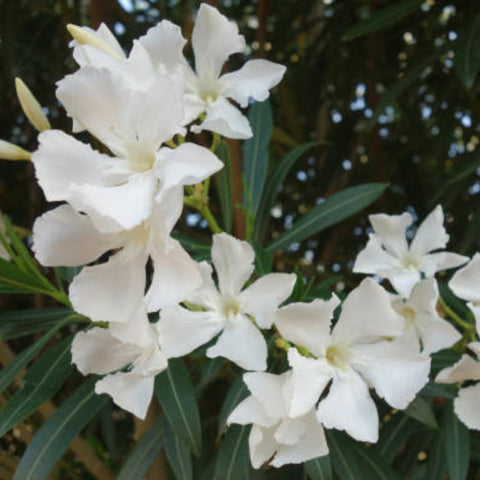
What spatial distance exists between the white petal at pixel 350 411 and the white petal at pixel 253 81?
329mm

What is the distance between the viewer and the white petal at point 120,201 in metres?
0.57

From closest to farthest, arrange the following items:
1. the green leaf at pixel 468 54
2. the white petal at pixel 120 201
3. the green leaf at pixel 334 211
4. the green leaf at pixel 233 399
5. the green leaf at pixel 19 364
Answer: the white petal at pixel 120 201 → the green leaf at pixel 233 399 → the green leaf at pixel 19 364 → the green leaf at pixel 334 211 → the green leaf at pixel 468 54

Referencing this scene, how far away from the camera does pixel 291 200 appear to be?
2229 mm

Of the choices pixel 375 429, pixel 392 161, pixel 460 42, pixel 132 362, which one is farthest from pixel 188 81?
pixel 392 161

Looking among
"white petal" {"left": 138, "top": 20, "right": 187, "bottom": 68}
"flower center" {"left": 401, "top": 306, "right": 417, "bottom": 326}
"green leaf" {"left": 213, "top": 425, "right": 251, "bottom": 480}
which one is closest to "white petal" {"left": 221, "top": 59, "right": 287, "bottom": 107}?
"white petal" {"left": 138, "top": 20, "right": 187, "bottom": 68}

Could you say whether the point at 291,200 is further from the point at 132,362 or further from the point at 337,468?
the point at 132,362

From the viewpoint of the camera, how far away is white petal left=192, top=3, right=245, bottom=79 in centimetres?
83

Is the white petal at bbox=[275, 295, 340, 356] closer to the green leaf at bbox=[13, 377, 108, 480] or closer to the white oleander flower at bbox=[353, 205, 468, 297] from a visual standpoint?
the white oleander flower at bbox=[353, 205, 468, 297]

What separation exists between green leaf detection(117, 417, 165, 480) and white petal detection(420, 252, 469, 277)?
43cm

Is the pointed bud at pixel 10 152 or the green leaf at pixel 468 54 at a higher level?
the pointed bud at pixel 10 152

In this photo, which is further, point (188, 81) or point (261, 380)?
point (188, 81)

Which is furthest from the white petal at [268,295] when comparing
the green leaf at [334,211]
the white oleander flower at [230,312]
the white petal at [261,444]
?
the green leaf at [334,211]

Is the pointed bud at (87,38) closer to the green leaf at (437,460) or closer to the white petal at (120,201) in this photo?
the white petal at (120,201)

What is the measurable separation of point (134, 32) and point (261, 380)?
1235 millimetres
